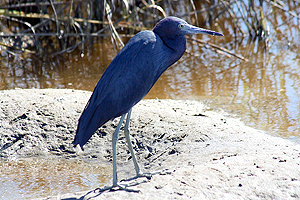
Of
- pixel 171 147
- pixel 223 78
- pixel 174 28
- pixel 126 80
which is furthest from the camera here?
pixel 223 78

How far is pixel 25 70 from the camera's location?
7281mm

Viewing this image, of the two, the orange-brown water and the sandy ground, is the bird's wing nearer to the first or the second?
the sandy ground

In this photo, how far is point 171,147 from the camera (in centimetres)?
384

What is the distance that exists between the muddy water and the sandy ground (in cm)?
27

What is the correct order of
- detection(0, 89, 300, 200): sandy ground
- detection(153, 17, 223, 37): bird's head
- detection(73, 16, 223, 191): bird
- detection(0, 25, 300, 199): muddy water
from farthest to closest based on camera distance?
detection(0, 25, 300, 199): muddy water, detection(153, 17, 223, 37): bird's head, detection(73, 16, 223, 191): bird, detection(0, 89, 300, 200): sandy ground

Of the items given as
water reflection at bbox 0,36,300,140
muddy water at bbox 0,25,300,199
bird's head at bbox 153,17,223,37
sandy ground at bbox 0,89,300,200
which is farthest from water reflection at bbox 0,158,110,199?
water reflection at bbox 0,36,300,140

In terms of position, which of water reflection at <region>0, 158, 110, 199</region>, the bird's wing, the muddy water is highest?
the bird's wing

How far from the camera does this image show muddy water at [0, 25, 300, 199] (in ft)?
12.2

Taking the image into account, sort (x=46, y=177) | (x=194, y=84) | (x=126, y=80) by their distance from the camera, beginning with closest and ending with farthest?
(x=126, y=80) → (x=46, y=177) → (x=194, y=84)

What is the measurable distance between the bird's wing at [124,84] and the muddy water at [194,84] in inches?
30.2

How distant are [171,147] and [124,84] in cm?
108

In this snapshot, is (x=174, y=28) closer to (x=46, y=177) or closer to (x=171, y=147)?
(x=171, y=147)

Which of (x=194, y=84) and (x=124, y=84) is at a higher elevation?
(x=124, y=84)

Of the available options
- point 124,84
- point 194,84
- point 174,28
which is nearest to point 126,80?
point 124,84
